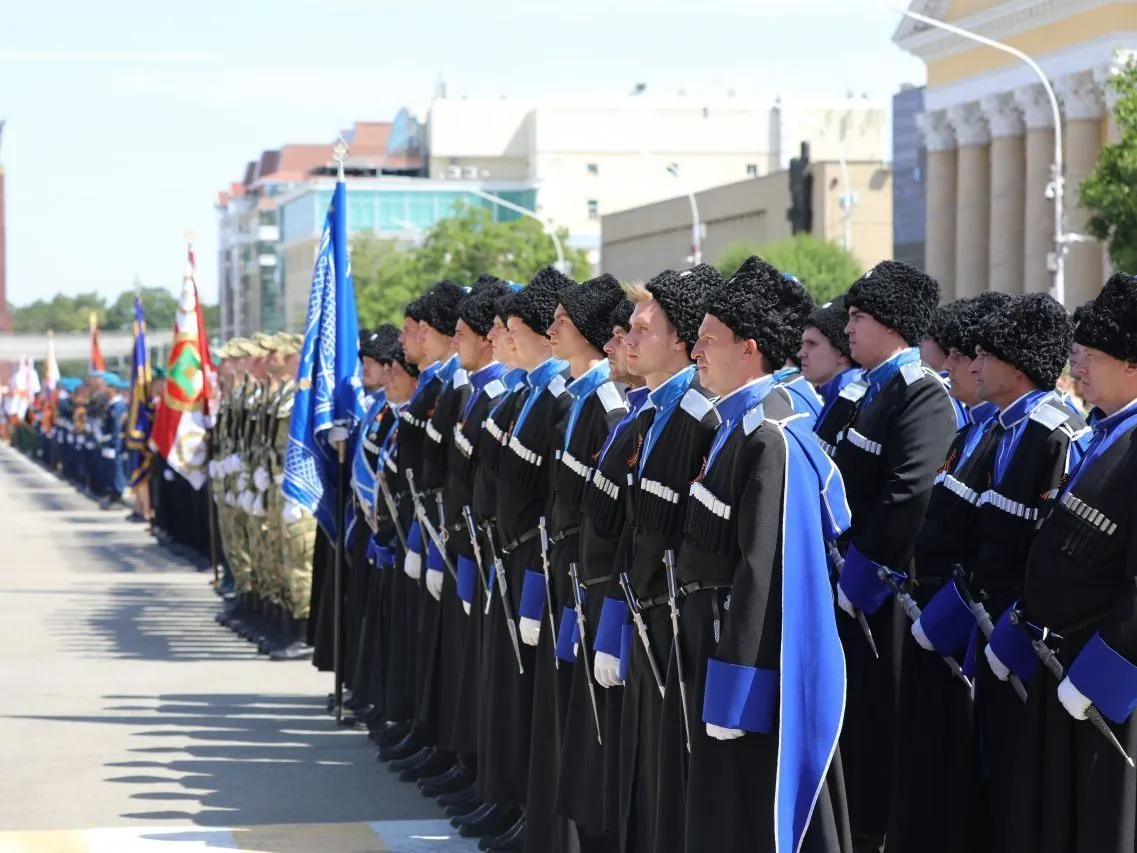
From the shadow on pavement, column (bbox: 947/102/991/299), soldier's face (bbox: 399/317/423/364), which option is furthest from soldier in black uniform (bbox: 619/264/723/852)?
column (bbox: 947/102/991/299)

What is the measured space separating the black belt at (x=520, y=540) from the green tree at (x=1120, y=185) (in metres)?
21.2

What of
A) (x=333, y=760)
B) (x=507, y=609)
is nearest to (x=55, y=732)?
(x=333, y=760)

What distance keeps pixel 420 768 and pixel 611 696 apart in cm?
348

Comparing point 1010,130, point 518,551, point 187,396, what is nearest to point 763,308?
point 518,551

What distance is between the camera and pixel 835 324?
9828 mm

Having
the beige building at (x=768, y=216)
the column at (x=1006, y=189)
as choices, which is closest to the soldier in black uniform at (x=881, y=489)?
the column at (x=1006, y=189)

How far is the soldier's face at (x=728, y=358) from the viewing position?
6.50m

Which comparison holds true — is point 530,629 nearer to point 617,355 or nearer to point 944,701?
point 617,355

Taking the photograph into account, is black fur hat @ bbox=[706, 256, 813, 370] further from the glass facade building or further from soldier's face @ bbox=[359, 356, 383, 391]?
the glass facade building

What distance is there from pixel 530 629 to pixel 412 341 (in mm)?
3739

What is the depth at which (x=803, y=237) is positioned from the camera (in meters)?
61.5

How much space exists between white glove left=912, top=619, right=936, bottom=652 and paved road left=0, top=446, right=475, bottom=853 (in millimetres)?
2252

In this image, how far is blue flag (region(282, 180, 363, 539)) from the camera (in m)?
13.0

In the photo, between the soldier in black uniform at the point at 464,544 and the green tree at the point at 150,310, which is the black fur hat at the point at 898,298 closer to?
the soldier in black uniform at the point at 464,544
